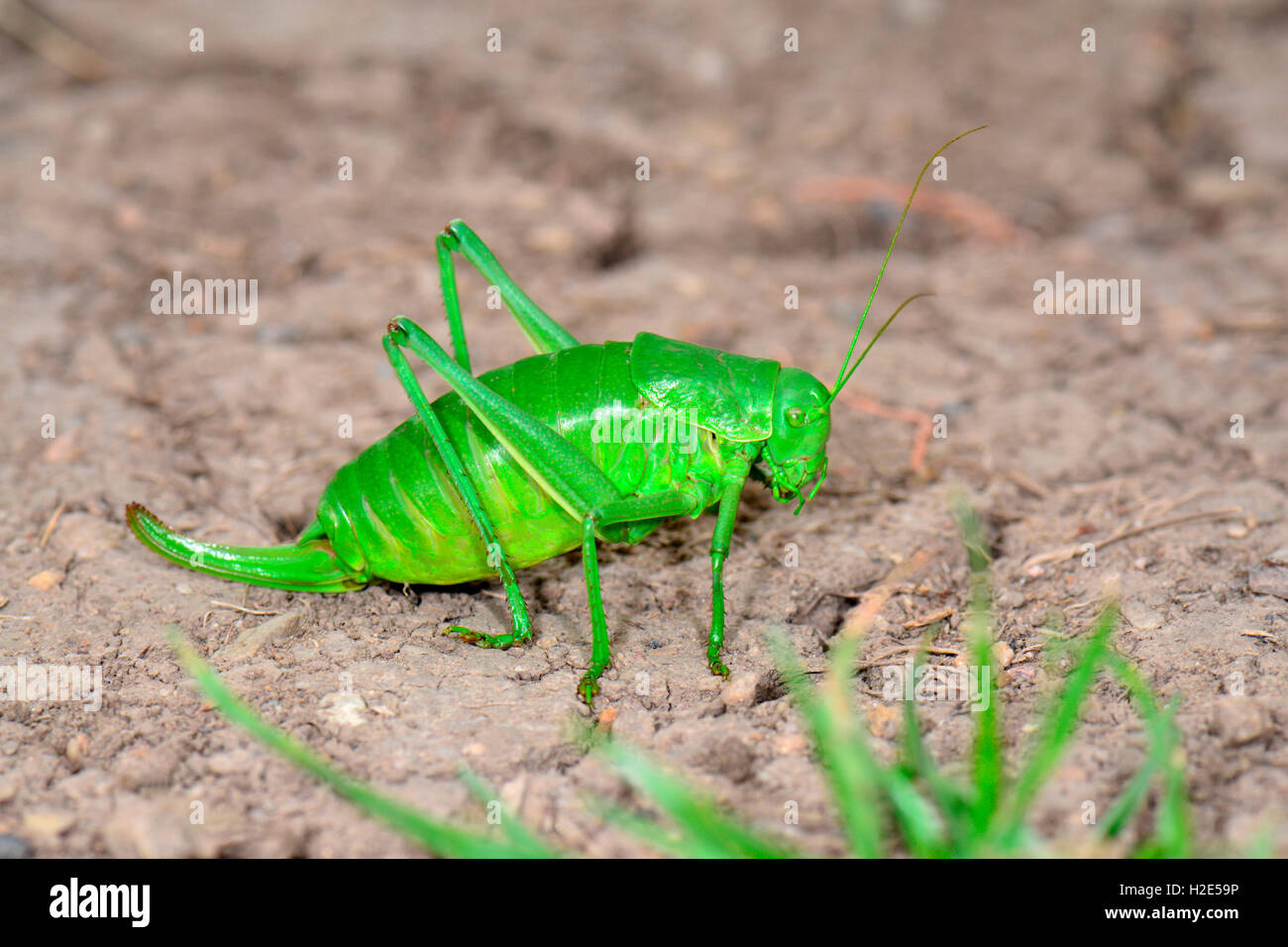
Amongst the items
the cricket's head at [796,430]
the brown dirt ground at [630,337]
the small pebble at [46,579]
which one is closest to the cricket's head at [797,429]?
the cricket's head at [796,430]

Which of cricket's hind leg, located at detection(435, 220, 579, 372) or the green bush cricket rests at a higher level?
cricket's hind leg, located at detection(435, 220, 579, 372)

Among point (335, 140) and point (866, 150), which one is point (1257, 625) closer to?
point (866, 150)

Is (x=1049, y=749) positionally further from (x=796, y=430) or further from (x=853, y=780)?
(x=796, y=430)

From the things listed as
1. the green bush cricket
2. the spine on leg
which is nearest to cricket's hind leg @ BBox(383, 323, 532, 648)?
the green bush cricket

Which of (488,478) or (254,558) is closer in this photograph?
(488,478)

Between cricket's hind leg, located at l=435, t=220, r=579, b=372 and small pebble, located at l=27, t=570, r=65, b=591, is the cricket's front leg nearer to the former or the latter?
cricket's hind leg, located at l=435, t=220, r=579, b=372

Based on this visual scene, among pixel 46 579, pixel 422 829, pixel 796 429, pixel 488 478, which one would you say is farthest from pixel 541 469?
pixel 46 579

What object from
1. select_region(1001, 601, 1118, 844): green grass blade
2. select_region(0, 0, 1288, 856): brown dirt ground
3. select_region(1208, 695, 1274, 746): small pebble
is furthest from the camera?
select_region(0, 0, 1288, 856): brown dirt ground
